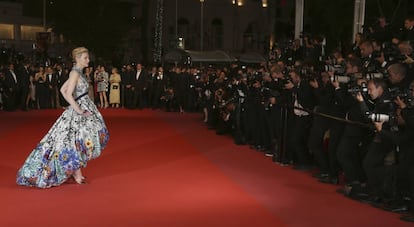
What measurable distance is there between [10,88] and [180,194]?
12.4 metres

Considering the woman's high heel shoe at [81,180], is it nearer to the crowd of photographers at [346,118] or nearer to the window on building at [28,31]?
the crowd of photographers at [346,118]

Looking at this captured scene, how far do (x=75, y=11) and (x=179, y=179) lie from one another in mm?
27389

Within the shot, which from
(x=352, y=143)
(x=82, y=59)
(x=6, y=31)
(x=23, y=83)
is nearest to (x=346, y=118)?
(x=352, y=143)

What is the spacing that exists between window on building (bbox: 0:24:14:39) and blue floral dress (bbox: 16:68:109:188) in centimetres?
3583

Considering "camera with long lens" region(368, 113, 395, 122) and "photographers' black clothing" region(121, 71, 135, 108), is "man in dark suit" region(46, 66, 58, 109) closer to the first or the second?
"photographers' black clothing" region(121, 71, 135, 108)

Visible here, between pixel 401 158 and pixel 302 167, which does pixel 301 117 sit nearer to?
pixel 302 167

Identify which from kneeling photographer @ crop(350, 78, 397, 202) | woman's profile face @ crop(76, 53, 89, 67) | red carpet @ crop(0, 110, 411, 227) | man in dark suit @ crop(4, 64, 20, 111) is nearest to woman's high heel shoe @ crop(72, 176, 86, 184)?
red carpet @ crop(0, 110, 411, 227)

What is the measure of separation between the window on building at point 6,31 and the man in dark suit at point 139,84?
79.1ft

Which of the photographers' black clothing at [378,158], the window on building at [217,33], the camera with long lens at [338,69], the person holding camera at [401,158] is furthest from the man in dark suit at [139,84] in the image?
the window on building at [217,33]

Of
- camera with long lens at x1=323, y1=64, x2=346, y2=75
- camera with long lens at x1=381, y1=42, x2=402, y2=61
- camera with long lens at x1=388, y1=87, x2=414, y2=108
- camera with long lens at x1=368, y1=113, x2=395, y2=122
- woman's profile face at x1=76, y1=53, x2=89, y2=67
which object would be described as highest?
camera with long lens at x1=381, y1=42, x2=402, y2=61

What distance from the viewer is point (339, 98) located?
8180mm

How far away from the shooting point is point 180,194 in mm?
7648

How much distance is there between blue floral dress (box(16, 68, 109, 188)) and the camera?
25.2 feet

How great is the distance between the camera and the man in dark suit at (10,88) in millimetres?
18391
